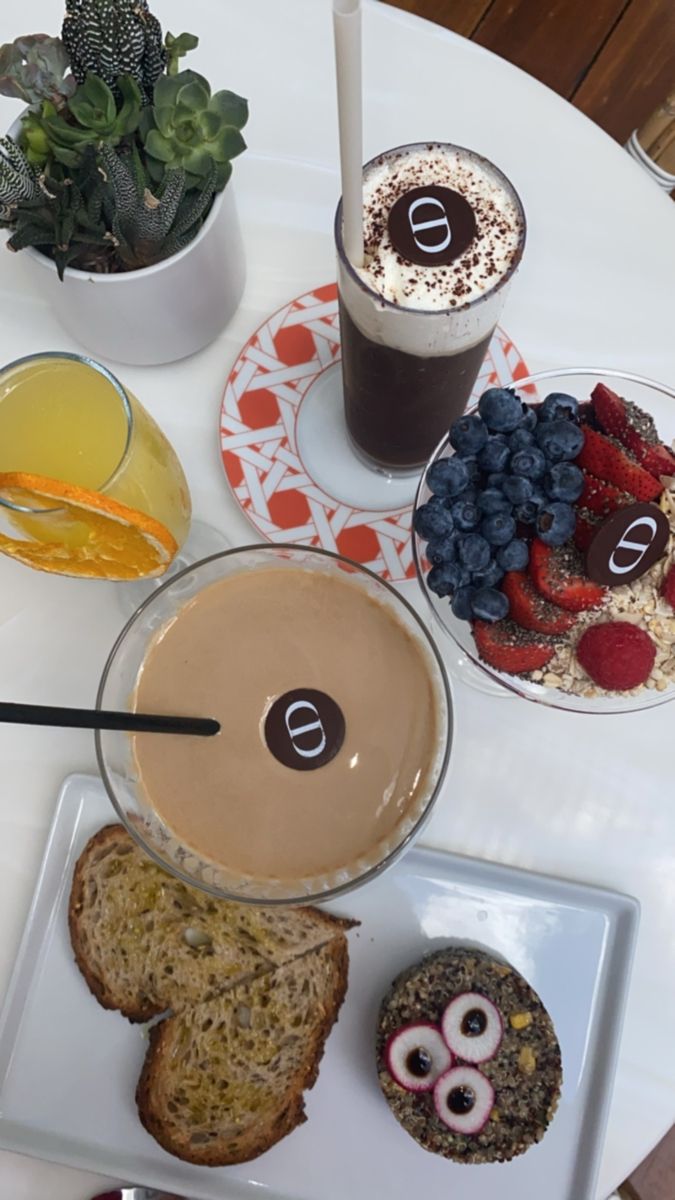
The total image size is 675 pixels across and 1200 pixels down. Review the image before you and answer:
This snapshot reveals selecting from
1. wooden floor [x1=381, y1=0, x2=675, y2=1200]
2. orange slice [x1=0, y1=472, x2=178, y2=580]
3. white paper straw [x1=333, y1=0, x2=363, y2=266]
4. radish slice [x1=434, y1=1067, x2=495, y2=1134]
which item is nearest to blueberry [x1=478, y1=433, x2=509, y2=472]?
white paper straw [x1=333, y1=0, x2=363, y2=266]

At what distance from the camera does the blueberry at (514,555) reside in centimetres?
89

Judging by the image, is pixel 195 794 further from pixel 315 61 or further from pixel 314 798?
pixel 315 61

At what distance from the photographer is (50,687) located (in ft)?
3.71

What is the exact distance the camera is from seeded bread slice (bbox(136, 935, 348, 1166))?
3.47 ft

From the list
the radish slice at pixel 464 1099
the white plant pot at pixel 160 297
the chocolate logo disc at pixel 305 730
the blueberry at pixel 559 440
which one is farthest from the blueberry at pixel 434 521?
the radish slice at pixel 464 1099

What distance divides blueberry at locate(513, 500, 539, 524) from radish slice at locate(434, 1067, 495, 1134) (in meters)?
0.64

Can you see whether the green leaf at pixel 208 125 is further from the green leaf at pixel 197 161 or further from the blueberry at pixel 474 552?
the blueberry at pixel 474 552

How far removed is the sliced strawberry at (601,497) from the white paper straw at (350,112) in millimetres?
312

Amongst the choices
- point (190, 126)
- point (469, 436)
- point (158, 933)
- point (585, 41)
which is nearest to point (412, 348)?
point (469, 436)

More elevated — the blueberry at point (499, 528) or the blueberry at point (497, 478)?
the blueberry at point (497, 478)

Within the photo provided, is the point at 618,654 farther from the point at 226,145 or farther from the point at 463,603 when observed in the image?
the point at 226,145

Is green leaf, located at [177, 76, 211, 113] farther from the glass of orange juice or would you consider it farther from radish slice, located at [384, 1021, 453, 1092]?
radish slice, located at [384, 1021, 453, 1092]

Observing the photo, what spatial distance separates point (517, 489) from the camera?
0.88 m

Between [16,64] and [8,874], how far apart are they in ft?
2.89
